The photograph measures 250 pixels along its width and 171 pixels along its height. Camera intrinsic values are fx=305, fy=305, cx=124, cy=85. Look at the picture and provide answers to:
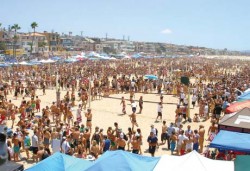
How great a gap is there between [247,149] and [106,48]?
9820cm

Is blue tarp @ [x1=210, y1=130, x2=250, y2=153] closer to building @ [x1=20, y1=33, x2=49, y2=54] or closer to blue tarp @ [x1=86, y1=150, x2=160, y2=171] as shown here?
blue tarp @ [x1=86, y1=150, x2=160, y2=171]

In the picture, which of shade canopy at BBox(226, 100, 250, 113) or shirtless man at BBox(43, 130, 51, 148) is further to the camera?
shade canopy at BBox(226, 100, 250, 113)

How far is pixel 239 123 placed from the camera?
9.21 meters

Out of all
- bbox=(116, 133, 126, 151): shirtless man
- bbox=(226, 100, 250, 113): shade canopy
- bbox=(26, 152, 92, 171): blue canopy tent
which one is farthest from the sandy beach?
bbox=(26, 152, 92, 171): blue canopy tent

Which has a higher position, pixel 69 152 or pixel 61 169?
pixel 61 169

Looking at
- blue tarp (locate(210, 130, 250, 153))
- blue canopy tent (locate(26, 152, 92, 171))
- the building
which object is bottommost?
blue canopy tent (locate(26, 152, 92, 171))

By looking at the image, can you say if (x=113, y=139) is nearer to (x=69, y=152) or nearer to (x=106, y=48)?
(x=69, y=152)

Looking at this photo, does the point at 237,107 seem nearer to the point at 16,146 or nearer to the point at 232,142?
the point at 232,142

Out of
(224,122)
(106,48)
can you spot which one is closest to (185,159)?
(224,122)

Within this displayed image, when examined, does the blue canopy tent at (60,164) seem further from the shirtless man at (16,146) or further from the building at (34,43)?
the building at (34,43)

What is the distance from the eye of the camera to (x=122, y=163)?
19.1 ft

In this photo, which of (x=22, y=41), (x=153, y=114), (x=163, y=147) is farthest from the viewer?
(x=22, y=41)

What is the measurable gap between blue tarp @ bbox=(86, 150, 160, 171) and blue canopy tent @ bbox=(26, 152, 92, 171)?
35cm

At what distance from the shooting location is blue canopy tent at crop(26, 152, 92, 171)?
5.89 metres
